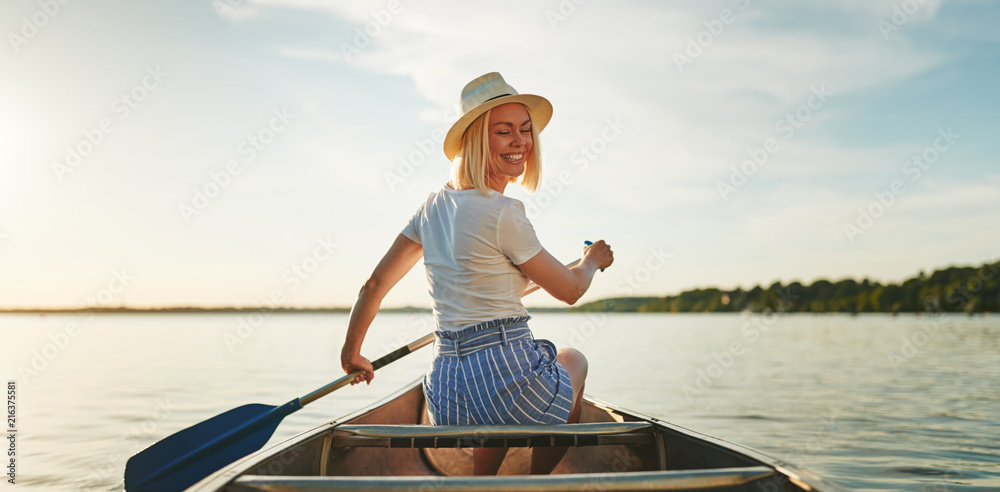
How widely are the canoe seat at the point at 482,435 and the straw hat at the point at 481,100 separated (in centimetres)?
112

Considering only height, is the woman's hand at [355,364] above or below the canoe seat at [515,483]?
above

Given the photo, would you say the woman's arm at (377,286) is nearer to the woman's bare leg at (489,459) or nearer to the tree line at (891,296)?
the woman's bare leg at (489,459)

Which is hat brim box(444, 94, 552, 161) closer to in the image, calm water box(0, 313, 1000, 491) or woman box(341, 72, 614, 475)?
woman box(341, 72, 614, 475)

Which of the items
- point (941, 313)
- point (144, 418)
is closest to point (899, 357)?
point (144, 418)

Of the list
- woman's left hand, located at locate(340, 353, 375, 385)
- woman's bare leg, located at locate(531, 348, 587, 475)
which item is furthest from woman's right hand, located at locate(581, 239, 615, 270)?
woman's left hand, located at locate(340, 353, 375, 385)

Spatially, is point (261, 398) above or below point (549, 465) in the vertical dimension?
below

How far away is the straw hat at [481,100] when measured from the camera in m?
2.45

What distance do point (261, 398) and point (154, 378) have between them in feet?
14.1

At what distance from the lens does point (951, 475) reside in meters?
4.65

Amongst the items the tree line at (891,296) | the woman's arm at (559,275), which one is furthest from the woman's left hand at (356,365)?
the tree line at (891,296)

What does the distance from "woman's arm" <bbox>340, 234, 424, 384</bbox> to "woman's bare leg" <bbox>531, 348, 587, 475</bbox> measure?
72 centimetres

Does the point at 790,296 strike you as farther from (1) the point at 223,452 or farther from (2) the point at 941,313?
(1) the point at 223,452

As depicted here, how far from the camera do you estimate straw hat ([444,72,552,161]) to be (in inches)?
96.6

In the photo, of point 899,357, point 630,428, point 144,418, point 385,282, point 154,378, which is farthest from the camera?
point 899,357
